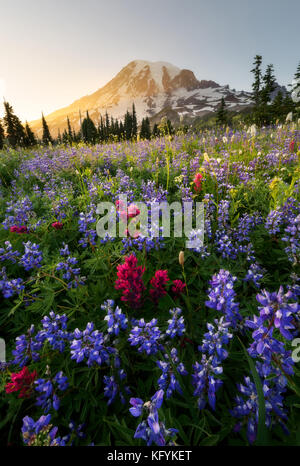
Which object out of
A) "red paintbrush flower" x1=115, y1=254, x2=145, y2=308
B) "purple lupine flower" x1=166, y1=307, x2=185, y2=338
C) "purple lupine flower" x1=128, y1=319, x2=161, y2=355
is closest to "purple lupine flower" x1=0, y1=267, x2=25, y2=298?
"red paintbrush flower" x1=115, y1=254, x2=145, y2=308

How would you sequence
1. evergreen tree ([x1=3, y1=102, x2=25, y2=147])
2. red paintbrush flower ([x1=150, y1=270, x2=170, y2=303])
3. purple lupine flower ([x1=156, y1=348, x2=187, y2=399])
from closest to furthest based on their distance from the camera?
1. purple lupine flower ([x1=156, y1=348, x2=187, y2=399])
2. red paintbrush flower ([x1=150, y1=270, x2=170, y2=303])
3. evergreen tree ([x1=3, y1=102, x2=25, y2=147])

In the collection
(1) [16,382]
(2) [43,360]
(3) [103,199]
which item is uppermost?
(3) [103,199]

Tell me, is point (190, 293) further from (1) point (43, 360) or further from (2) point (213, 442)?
(1) point (43, 360)

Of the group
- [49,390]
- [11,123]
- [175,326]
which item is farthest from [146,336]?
[11,123]

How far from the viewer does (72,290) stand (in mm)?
2236

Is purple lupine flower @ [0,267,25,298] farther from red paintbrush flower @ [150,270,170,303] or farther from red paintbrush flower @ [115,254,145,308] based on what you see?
red paintbrush flower @ [150,270,170,303]

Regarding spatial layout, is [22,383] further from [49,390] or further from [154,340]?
[154,340]

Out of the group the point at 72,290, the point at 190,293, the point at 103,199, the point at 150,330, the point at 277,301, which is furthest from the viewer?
the point at 103,199

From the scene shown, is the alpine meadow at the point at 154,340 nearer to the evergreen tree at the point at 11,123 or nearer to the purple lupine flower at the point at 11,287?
the purple lupine flower at the point at 11,287

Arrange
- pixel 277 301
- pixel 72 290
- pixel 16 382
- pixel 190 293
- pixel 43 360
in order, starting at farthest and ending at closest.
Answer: pixel 190 293 < pixel 72 290 < pixel 43 360 < pixel 16 382 < pixel 277 301

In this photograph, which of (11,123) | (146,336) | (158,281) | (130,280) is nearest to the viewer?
(146,336)

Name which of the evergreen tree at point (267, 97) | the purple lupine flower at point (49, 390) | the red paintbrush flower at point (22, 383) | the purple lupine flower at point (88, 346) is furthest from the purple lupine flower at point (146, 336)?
the evergreen tree at point (267, 97)
